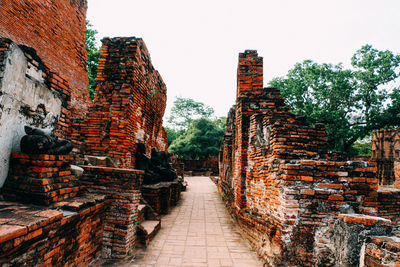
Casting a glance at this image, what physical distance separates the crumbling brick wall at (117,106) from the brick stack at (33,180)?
2.40 m

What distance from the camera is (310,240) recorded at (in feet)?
8.95

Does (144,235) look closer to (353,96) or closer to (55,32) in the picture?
(55,32)

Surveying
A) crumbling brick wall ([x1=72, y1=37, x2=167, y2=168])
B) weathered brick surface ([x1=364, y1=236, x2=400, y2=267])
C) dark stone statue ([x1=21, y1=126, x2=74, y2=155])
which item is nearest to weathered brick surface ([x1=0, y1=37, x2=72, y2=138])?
dark stone statue ([x1=21, y1=126, x2=74, y2=155])

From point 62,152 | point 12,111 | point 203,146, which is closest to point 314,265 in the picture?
point 62,152

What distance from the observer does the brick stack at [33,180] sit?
229 cm

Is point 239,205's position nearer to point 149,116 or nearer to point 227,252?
point 227,252

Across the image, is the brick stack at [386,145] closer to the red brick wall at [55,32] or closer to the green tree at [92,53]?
the red brick wall at [55,32]

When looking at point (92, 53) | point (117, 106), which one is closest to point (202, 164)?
point (92, 53)

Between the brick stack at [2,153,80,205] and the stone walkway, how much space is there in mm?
1716

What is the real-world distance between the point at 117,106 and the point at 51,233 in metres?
3.50

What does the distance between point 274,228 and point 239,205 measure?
226 cm

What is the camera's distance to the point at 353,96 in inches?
634

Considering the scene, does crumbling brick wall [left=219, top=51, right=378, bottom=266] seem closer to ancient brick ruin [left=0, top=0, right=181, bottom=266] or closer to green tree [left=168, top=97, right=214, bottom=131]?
ancient brick ruin [left=0, top=0, right=181, bottom=266]

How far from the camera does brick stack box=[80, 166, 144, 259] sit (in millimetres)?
3281
